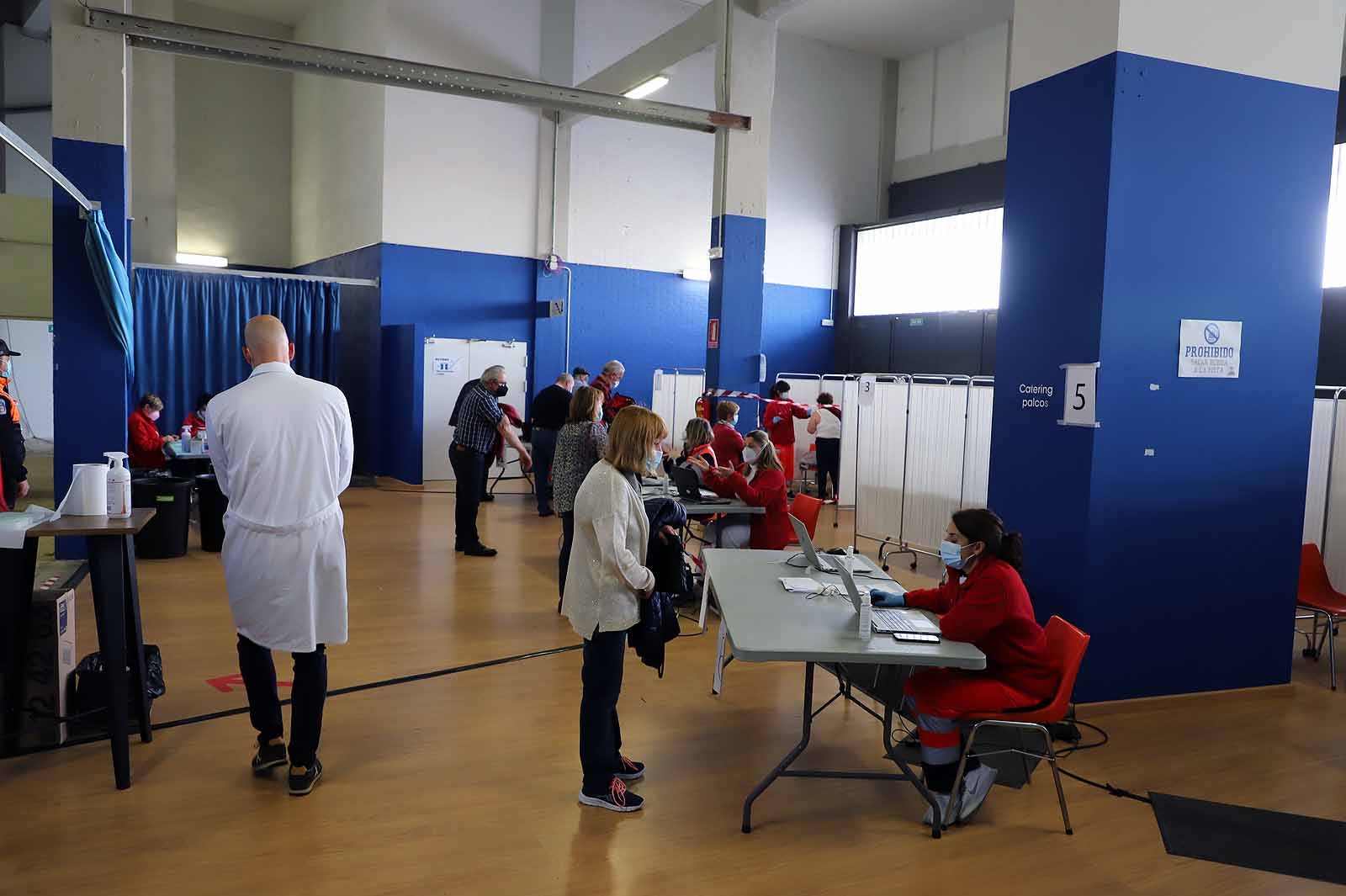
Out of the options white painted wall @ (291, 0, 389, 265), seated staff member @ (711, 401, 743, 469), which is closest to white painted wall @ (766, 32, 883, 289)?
white painted wall @ (291, 0, 389, 265)

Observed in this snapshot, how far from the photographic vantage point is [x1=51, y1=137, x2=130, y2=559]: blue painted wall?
5.91 metres

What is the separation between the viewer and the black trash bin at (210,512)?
7.13 m

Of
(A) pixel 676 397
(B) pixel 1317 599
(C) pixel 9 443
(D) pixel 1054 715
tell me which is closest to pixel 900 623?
(D) pixel 1054 715

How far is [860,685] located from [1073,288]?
212 centimetres

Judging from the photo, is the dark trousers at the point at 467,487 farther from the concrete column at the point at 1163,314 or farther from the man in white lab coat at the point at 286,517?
the concrete column at the point at 1163,314

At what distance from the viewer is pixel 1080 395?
427 centimetres

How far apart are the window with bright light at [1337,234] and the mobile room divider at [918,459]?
462 cm

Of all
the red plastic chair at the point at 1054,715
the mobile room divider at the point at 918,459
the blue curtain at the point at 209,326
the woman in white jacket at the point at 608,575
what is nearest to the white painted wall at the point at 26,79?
the blue curtain at the point at 209,326

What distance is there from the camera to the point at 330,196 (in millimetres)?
12453

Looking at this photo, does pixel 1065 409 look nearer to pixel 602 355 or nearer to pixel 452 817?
pixel 452 817

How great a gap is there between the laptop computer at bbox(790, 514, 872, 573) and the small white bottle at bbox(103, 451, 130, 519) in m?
2.51

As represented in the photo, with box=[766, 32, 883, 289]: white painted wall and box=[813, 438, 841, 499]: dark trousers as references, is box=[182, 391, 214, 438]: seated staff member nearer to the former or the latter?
box=[813, 438, 841, 499]: dark trousers

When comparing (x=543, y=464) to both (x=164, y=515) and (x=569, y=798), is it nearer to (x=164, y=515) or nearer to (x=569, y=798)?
(x=164, y=515)

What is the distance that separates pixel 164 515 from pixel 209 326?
166 inches
